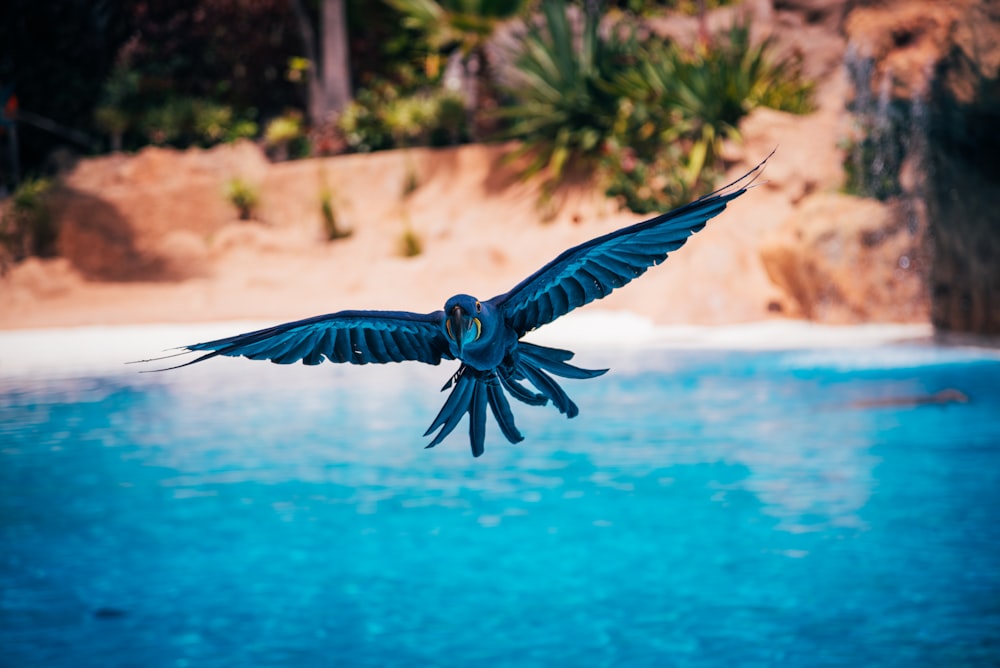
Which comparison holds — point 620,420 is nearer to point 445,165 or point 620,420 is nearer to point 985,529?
point 985,529

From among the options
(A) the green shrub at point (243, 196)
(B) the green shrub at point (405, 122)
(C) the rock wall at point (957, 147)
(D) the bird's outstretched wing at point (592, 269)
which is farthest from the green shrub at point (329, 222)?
(D) the bird's outstretched wing at point (592, 269)

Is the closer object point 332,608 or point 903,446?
point 332,608

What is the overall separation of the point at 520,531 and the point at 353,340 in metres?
2.84

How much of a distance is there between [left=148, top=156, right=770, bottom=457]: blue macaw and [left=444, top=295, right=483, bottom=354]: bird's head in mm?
172

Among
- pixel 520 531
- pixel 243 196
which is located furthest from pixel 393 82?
pixel 520 531

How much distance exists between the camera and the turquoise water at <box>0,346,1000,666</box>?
419 cm

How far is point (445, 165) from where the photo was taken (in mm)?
17594

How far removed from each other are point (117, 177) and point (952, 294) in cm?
1250

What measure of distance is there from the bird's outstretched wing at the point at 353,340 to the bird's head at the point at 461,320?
0.34m

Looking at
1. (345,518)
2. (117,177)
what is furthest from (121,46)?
(345,518)

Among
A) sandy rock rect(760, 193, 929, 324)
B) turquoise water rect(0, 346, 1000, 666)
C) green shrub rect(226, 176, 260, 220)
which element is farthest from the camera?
green shrub rect(226, 176, 260, 220)

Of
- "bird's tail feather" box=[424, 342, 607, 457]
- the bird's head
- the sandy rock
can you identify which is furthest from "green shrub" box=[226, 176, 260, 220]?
the bird's head

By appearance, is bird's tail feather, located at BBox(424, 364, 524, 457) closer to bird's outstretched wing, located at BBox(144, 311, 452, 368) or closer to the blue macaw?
the blue macaw

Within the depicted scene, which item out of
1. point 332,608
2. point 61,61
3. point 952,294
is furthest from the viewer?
point 61,61
